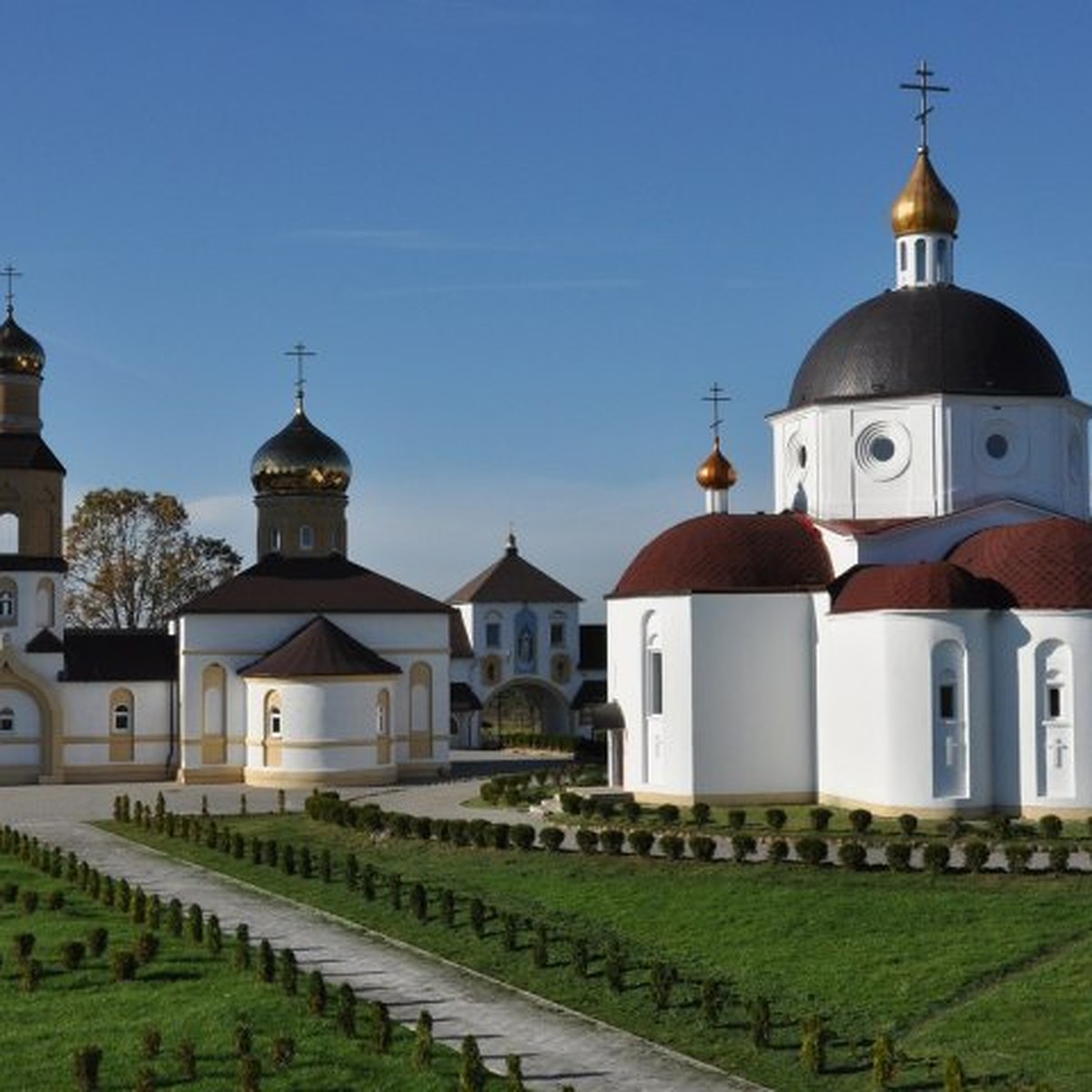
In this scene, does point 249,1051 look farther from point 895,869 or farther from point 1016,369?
point 1016,369

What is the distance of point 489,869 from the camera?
88.7 ft

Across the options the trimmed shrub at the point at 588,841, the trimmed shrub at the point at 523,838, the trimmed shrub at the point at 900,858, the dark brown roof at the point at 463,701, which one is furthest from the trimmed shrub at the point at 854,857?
the dark brown roof at the point at 463,701

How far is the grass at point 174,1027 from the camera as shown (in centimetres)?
1612

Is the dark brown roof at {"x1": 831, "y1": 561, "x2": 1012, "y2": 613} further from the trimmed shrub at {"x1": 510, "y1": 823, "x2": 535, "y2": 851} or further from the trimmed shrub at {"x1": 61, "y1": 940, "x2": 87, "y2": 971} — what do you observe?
the trimmed shrub at {"x1": 61, "y1": 940, "x2": 87, "y2": 971}

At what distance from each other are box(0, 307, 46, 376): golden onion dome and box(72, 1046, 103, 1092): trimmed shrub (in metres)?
33.4

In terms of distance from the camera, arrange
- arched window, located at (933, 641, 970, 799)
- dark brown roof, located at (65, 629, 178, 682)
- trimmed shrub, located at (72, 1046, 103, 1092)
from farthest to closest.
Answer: dark brown roof, located at (65, 629, 178, 682) < arched window, located at (933, 641, 970, 799) < trimmed shrub, located at (72, 1046, 103, 1092)

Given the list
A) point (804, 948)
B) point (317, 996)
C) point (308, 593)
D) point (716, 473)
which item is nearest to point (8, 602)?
point (308, 593)

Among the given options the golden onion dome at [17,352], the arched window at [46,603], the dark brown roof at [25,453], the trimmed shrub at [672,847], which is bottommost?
the trimmed shrub at [672,847]

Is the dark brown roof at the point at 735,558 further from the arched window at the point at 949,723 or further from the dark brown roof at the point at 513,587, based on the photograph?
the dark brown roof at the point at 513,587

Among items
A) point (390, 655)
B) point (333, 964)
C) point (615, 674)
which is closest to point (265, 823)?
point (615, 674)

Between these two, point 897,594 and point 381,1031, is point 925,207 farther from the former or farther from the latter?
point 381,1031

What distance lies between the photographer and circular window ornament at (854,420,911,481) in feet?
116

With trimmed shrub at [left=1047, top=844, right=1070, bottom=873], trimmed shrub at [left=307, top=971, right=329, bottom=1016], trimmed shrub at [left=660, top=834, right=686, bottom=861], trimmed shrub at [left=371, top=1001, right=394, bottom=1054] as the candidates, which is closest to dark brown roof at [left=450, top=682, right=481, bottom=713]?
trimmed shrub at [left=660, top=834, right=686, bottom=861]

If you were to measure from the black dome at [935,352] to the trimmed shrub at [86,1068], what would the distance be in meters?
23.2
